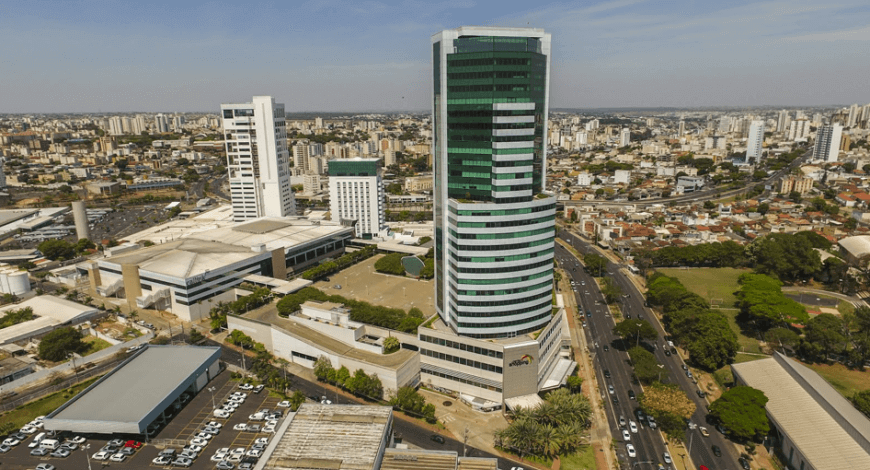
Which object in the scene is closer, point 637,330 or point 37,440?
point 37,440

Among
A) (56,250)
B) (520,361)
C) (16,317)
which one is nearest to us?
(520,361)

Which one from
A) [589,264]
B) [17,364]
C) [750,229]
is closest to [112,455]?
[17,364]

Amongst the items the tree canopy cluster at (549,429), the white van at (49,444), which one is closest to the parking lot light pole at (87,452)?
the white van at (49,444)

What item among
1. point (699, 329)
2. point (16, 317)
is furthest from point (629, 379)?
point (16, 317)

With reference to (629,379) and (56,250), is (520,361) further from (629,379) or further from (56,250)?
(56,250)

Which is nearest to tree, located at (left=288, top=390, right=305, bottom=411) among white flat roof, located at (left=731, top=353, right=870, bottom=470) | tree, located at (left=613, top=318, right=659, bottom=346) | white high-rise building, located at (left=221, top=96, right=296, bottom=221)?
tree, located at (left=613, top=318, right=659, bottom=346)

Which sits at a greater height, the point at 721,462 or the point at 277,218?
the point at 277,218

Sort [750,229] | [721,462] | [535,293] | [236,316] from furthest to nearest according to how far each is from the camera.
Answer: [750,229] < [236,316] < [535,293] < [721,462]

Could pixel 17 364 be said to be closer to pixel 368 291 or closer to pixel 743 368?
pixel 368 291
